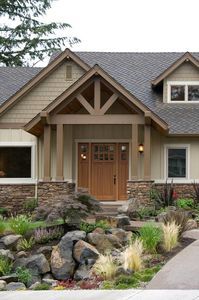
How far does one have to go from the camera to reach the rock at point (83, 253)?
39.4 ft

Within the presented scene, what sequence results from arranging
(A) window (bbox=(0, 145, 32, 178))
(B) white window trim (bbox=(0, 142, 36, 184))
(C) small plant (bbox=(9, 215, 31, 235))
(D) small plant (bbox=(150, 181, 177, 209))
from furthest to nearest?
(A) window (bbox=(0, 145, 32, 178))
(B) white window trim (bbox=(0, 142, 36, 184))
(D) small plant (bbox=(150, 181, 177, 209))
(C) small plant (bbox=(9, 215, 31, 235))

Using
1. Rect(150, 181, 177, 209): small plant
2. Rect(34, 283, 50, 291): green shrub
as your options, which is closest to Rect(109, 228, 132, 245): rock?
Rect(34, 283, 50, 291): green shrub

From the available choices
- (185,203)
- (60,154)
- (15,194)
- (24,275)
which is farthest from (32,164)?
Result: (24,275)

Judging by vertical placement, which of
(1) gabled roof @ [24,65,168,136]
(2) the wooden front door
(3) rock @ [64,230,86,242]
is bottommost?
(3) rock @ [64,230,86,242]

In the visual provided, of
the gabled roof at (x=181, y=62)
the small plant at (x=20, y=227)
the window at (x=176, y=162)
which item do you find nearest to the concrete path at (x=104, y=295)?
the small plant at (x=20, y=227)

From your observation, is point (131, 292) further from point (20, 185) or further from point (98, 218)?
point (20, 185)

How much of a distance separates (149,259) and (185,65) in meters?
13.0

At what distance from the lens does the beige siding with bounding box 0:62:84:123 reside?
22.2 metres

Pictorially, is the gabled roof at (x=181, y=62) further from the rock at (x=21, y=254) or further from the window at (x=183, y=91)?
the rock at (x=21, y=254)

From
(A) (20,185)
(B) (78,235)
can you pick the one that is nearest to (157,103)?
(A) (20,185)

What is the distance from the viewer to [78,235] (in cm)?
1277

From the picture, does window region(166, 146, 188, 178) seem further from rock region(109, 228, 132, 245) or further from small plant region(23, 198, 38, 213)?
rock region(109, 228, 132, 245)

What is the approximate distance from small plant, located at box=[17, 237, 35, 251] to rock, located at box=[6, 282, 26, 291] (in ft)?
7.27

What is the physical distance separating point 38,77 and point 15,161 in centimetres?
350
